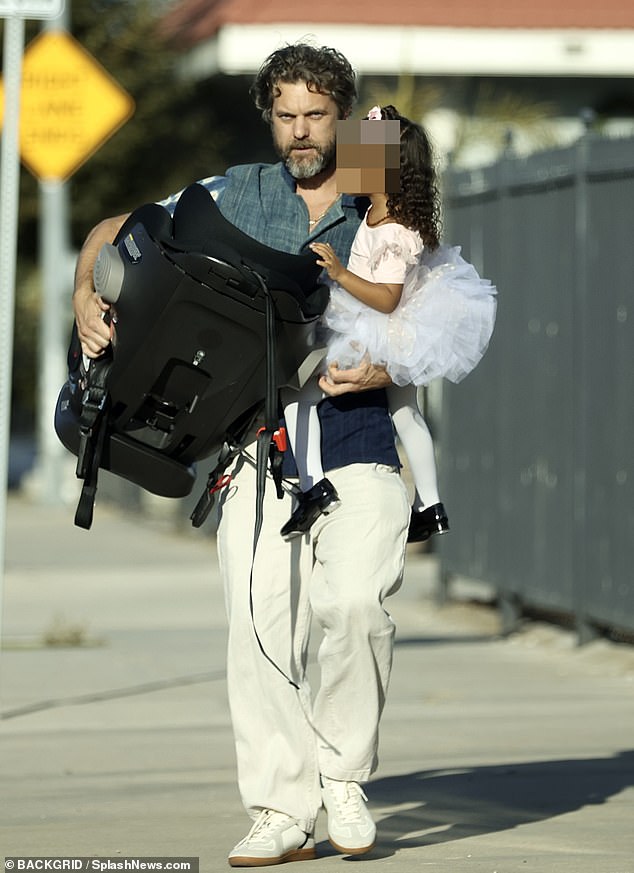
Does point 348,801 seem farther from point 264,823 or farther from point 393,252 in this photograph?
point 393,252

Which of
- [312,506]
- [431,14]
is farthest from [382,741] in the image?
[431,14]

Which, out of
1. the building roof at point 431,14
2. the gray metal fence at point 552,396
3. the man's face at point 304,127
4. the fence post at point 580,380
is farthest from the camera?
the building roof at point 431,14

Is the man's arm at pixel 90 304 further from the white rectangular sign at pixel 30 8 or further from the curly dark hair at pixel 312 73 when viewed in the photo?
the white rectangular sign at pixel 30 8

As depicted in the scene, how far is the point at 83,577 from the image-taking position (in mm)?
14312

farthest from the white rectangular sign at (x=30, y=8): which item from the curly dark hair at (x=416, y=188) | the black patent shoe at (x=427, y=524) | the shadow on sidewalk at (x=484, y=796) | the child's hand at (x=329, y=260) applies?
the shadow on sidewalk at (x=484, y=796)

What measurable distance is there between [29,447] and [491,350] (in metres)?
22.6

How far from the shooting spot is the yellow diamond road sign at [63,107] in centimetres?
2069

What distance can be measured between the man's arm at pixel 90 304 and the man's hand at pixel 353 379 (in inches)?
23.7

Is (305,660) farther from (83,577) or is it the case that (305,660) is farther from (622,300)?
(83,577)

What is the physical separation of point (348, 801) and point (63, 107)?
53.1 feet

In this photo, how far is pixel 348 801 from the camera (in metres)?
5.75

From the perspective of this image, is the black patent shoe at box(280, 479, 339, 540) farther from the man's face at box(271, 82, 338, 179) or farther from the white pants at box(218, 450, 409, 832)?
the man's face at box(271, 82, 338, 179)

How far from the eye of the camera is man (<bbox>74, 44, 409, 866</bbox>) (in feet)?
18.8

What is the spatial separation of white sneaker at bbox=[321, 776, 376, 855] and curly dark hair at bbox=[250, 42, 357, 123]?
1.83 m
